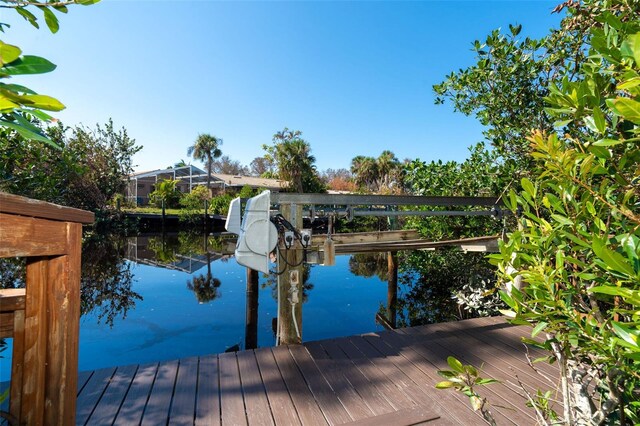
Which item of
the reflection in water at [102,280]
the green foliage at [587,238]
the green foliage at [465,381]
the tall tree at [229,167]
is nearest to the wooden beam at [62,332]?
the green foliage at [465,381]

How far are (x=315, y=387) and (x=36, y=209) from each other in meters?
2.24

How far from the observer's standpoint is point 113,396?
2332 millimetres

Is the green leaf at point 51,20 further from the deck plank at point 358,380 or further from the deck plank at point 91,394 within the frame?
the deck plank at point 358,380

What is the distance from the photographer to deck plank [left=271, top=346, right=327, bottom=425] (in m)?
2.07

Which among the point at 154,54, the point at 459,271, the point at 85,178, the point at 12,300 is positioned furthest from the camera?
the point at 85,178

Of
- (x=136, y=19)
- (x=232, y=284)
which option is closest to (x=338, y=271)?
(x=232, y=284)

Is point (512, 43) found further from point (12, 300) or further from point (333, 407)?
point (12, 300)

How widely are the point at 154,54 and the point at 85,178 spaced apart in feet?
43.3

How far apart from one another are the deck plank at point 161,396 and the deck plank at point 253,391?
54 cm

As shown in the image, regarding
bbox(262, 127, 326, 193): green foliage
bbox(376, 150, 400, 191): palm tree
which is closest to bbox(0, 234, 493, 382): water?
bbox(262, 127, 326, 193): green foliage

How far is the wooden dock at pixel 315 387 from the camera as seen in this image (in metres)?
2.08

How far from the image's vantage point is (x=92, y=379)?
2.56 metres

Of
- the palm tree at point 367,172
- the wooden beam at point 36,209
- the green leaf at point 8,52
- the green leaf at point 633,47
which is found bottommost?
the wooden beam at point 36,209

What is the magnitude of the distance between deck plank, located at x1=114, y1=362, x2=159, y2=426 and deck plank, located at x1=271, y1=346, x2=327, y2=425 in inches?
40.9
